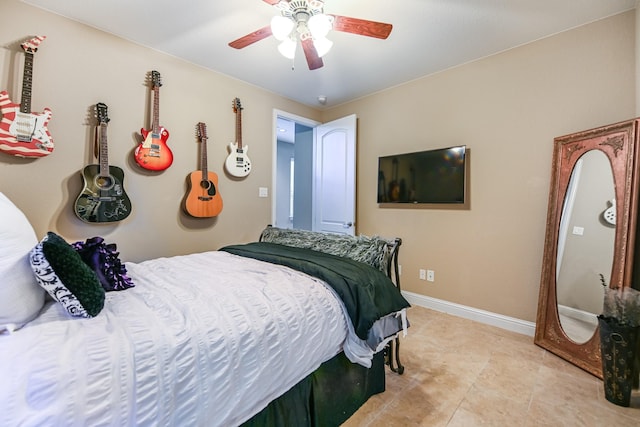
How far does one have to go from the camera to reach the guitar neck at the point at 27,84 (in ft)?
6.02

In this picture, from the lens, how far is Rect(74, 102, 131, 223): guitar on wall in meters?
2.06

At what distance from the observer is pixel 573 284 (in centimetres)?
202

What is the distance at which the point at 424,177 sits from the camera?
289cm

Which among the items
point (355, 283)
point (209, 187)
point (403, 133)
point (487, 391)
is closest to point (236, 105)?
point (209, 187)

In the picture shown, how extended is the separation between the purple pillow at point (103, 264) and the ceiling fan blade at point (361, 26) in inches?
67.5

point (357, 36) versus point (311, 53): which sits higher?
point (357, 36)

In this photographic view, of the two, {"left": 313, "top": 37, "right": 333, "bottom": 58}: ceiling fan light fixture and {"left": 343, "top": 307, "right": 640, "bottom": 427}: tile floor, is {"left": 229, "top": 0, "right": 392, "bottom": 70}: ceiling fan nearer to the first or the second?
{"left": 313, "top": 37, "right": 333, "bottom": 58}: ceiling fan light fixture

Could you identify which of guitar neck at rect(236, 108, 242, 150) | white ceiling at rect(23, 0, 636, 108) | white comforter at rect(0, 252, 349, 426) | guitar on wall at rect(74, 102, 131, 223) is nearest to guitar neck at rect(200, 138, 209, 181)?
guitar neck at rect(236, 108, 242, 150)

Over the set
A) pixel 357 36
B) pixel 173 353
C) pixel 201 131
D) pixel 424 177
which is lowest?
pixel 173 353

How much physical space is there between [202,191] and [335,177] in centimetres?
169

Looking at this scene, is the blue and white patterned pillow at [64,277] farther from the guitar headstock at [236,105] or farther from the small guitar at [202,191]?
the guitar headstock at [236,105]

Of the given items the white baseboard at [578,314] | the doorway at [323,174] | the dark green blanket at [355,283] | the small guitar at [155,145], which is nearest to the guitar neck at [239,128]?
the doorway at [323,174]

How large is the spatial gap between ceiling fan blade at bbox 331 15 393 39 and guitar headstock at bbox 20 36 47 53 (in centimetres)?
202

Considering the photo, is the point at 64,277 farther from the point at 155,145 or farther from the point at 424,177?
the point at 424,177
